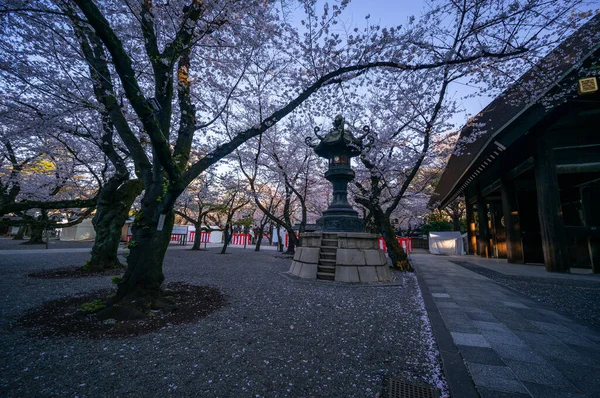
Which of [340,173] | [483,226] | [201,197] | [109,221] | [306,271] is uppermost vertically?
[201,197]

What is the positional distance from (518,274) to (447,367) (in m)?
8.93

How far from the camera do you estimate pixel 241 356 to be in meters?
2.75

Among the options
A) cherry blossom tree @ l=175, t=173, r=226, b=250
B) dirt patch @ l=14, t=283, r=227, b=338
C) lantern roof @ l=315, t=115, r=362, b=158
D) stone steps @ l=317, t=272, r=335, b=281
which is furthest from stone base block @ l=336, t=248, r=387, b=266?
cherry blossom tree @ l=175, t=173, r=226, b=250

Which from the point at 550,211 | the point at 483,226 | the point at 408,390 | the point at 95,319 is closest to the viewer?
the point at 408,390

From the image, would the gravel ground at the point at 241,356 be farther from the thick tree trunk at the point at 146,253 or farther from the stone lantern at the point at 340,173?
the stone lantern at the point at 340,173

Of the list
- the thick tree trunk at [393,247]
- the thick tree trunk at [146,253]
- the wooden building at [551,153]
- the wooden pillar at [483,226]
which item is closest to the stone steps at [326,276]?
the thick tree trunk at [393,247]

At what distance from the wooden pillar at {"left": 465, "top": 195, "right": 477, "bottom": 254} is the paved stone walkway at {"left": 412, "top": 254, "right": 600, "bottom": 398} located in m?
16.9

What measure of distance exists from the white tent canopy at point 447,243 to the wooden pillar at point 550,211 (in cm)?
1252

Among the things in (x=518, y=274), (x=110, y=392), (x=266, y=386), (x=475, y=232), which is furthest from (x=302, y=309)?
(x=475, y=232)

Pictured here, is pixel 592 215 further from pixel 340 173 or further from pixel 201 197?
pixel 201 197

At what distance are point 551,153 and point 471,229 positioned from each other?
1214cm

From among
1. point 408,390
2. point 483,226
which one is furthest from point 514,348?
point 483,226

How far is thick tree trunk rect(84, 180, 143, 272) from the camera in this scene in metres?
7.97

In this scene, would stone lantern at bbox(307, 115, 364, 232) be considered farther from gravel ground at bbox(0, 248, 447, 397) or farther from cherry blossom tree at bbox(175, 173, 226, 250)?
cherry blossom tree at bbox(175, 173, 226, 250)
